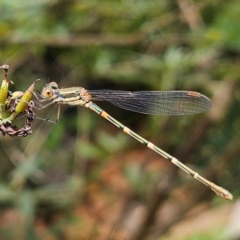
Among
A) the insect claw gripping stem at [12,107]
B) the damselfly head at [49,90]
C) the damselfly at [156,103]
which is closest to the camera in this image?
the insect claw gripping stem at [12,107]

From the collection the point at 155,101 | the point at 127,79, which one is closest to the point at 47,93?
the point at 155,101

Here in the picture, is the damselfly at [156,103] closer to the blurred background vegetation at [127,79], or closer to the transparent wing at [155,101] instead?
the transparent wing at [155,101]

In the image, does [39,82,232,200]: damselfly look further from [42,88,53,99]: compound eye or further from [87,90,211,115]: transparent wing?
[42,88,53,99]: compound eye

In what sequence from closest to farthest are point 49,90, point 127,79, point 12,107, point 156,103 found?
point 12,107 → point 49,90 → point 156,103 → point 127,79

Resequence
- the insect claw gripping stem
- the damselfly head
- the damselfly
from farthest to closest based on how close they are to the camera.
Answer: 1. the damselfly
2. the damselfly head
3. the insect claw gripping stem

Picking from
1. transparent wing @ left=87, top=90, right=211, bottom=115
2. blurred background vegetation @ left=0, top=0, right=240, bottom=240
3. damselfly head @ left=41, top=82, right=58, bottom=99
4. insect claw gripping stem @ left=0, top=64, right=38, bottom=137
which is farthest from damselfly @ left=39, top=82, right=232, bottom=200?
insect claw gripping stem @ left=0, top=64, right=38, bottom=137

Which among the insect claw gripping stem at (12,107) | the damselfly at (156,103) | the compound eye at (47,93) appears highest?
the damselfly at (156,103)

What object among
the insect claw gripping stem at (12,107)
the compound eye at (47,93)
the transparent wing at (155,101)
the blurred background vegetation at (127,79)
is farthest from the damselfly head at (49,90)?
the insect claw gripping stem at (12,107)

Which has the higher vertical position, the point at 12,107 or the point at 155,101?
the point at 155,101

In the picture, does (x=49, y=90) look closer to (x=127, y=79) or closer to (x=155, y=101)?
(x=155, y=101)
